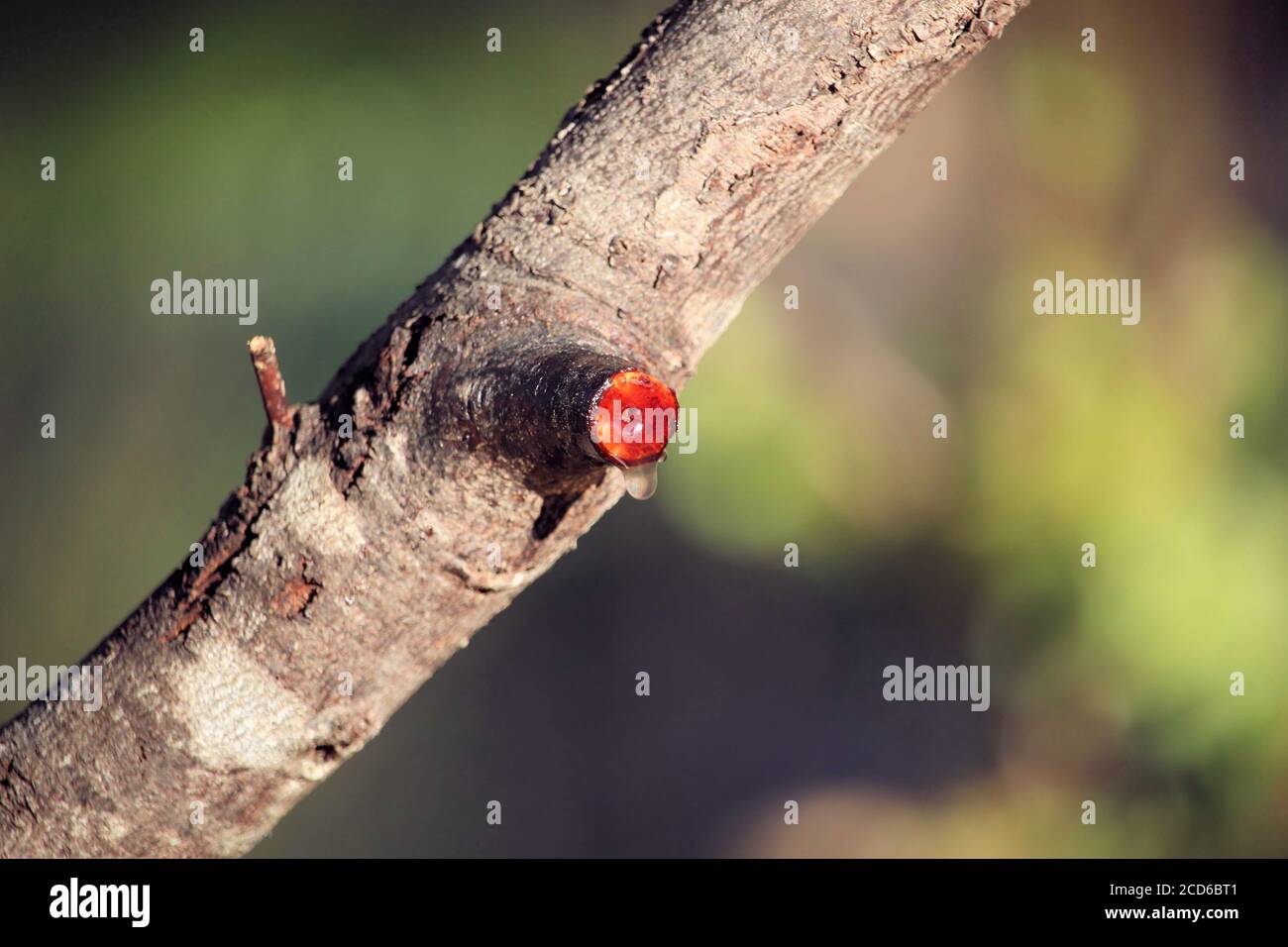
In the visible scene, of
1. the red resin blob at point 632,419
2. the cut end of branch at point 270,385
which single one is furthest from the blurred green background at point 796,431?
the red resin blob at point 632,419

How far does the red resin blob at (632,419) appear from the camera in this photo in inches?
16.9

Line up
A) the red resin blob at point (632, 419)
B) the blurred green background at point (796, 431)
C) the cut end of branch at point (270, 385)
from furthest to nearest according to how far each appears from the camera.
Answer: the blurred green background at point (796, 431)
the cut end of branch at point (270, 385)
the red resin blob at point (632, 419)

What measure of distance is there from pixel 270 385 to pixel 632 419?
0.25 metres

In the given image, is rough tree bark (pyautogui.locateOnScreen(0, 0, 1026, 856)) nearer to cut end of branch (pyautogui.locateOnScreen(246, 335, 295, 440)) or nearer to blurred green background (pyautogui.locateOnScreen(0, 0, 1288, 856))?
cut end of branch (pyautogui.locateOnScreen(246, 335, 295, 440))

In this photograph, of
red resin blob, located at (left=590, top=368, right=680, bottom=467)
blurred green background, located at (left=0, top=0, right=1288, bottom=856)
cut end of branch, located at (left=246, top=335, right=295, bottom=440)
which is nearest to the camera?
red resin blob, located at (left=590, top=368, right=680, bottom=467)

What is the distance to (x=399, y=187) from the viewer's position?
2.66m

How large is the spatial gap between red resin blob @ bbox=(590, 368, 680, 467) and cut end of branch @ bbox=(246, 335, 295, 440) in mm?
226

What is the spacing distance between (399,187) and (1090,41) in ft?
5.64

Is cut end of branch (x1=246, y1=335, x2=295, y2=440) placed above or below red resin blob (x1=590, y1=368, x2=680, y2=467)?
above

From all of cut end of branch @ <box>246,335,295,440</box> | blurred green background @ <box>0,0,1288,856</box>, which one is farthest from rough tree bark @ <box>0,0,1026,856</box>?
blurred green background @ <box>0,0,1288,856</box>

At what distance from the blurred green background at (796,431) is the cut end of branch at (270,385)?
188cm

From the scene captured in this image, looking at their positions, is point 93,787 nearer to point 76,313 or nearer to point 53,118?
point 76,313

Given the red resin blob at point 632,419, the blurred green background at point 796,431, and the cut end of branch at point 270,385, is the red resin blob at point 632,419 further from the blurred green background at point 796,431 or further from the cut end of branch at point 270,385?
the blurred green background at point 796,431

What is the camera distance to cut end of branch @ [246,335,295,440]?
0.57 meters
